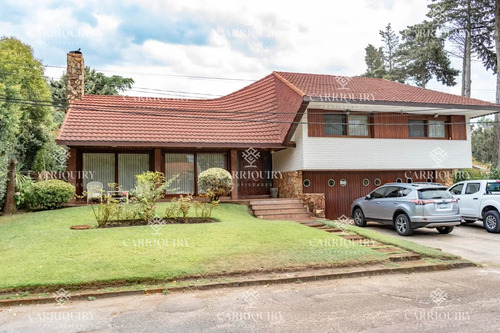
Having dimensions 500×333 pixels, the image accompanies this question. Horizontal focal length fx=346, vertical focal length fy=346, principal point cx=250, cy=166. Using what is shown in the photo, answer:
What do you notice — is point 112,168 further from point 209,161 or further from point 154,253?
point 154,253

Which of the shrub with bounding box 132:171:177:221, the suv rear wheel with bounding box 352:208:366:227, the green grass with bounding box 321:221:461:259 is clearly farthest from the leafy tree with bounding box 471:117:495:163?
the shrub with bounding box 132:171:177:221

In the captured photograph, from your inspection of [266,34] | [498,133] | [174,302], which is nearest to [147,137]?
[266,34]

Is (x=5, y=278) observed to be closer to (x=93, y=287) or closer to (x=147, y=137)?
(x=93, y=287)

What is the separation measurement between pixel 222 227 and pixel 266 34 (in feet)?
29.2

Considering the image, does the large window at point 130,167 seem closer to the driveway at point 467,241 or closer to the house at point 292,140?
the house at point 292,140

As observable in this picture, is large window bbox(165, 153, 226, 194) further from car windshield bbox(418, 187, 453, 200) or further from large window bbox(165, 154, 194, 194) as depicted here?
car windshield bbox(418, 187, 453, 200)

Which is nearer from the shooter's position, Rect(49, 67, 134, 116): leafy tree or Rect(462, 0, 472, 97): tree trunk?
Rect(49, 67, 134, 116): leafy tree

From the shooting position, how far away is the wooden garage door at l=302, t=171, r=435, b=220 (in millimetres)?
15695

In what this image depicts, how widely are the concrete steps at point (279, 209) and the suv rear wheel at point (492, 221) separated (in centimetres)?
630

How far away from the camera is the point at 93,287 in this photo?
5980 mm

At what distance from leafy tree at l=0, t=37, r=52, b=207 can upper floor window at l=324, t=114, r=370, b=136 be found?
1163 cm

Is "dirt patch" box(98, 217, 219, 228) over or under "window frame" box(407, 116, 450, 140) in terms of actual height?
under

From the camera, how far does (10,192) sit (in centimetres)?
1323

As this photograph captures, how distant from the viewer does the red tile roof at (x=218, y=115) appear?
14.4 metres
